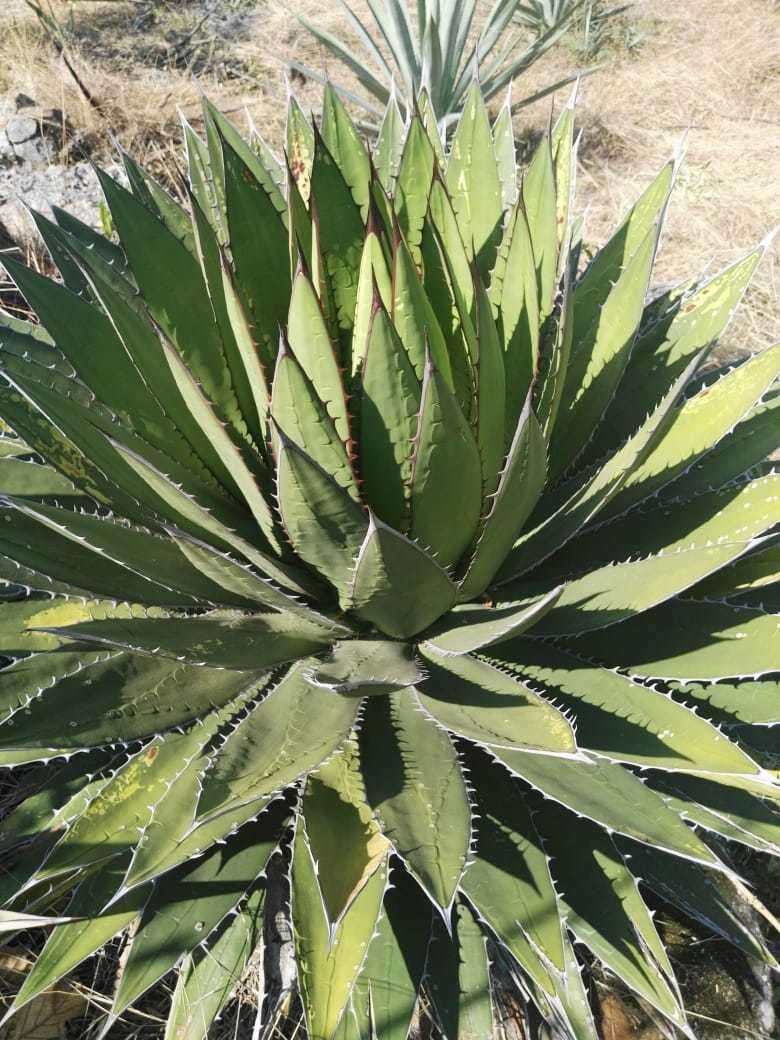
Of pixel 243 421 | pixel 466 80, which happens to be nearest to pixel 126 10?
pixel 466 80

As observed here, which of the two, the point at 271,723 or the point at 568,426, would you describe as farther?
the point at 568,426

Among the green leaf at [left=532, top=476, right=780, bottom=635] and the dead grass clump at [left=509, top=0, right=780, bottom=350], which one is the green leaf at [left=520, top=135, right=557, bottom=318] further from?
the dead grass clump at [left=509, top=0, right=780, bottom=350]

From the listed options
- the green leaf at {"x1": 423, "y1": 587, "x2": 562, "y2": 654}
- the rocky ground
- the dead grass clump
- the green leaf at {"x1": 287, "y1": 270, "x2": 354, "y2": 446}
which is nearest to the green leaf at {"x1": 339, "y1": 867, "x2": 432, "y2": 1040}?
the green leaf at {"x1": 423, "y1": 587, "x2": 562, "y2": 654}

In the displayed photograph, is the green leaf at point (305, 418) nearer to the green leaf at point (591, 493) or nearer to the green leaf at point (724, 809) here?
the green leaf at point (591, 493)

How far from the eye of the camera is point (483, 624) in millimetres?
1128

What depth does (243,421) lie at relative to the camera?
1336 mm

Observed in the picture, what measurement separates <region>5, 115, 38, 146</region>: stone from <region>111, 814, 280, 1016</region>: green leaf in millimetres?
3138

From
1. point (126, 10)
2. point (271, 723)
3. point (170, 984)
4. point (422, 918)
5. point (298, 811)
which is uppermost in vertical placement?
point (126, 10)

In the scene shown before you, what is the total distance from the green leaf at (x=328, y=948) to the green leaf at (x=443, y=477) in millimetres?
470

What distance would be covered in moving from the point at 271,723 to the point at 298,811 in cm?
13

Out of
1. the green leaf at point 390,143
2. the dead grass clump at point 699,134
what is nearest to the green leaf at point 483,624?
the green leaf at point 390,143

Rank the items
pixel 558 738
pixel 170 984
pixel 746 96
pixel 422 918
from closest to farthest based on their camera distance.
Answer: pixel 558 738
pixel 422 918
pixel 170 984
pixel 746 96

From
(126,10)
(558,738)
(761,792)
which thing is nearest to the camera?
(558,738)

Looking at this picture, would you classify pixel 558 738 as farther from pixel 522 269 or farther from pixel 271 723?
pixel 522 269
